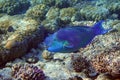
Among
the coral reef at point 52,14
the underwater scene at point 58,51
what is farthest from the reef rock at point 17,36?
the coral reef at point 52,14

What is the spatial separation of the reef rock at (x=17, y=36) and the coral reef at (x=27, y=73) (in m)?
0.72

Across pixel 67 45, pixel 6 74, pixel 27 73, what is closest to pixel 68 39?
pixel 67 45

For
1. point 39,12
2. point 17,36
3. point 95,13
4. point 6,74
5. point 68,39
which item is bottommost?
point 95,13

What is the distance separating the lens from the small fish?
2.84 meters

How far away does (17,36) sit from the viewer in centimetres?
534

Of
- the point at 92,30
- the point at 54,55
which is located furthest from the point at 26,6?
the point at 92,30

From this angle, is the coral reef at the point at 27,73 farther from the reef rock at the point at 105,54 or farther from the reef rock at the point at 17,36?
the reef rock at the point at 105,54

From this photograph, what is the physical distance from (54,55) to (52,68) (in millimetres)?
536

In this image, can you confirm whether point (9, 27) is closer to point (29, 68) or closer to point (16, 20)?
point (16, 20)

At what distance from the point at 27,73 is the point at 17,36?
1.31m

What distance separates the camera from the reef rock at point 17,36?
16.7 feet

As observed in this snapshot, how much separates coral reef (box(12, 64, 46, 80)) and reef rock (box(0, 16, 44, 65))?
0.72m

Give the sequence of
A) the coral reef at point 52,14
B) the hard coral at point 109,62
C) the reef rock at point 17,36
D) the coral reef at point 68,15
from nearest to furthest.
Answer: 1. the hard coral at point 109,62
2. the reef rock at point 17,36
3. the coral reef at point 68,15
4. the coral reef at point 52,14

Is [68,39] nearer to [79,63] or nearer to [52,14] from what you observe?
[79,63]
